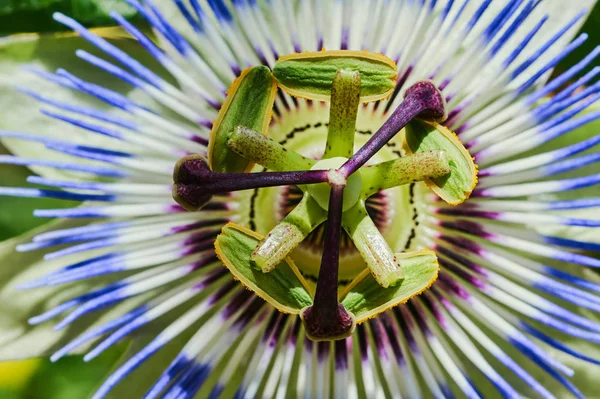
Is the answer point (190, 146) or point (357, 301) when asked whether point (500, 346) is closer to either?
point (357, 301)

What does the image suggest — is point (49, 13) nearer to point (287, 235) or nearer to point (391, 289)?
point (287, 235)

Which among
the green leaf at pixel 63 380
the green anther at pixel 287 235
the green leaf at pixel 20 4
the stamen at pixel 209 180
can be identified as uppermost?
the green leaf at pixel 20 4

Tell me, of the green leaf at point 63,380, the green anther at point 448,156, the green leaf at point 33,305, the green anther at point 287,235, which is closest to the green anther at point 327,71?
the green anther at point 448,156

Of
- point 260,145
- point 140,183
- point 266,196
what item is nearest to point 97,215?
point 140,183

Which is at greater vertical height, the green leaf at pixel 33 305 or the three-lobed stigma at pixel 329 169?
the three-lobed stigma at pixel 329 169

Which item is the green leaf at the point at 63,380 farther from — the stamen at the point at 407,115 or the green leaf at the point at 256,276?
the stamen at the point at 407,115

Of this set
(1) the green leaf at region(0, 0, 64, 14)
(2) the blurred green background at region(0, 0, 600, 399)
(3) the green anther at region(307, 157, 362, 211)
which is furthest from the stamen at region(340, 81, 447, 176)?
(1) the green leaf at region(0, 0, 64, 14)
